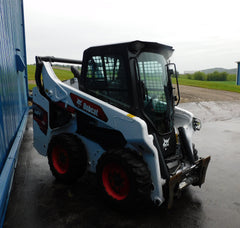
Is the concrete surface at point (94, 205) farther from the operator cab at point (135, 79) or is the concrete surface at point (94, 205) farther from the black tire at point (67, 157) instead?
the operator cab at point (135, 79)

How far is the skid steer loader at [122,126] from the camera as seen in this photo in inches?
121

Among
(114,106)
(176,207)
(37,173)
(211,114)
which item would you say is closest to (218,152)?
(176,207)

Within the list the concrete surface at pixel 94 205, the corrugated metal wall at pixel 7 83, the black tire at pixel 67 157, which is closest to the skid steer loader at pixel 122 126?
the black tire at pixel 67 157

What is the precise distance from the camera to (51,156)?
4.16 m

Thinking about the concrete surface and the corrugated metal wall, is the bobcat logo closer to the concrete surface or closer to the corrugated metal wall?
the concrete surface

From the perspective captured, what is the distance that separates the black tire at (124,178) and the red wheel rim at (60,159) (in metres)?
0.87

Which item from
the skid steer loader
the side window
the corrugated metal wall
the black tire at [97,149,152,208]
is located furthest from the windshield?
the corrugated metal wall

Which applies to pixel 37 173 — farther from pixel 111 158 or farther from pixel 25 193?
pixel 111 158

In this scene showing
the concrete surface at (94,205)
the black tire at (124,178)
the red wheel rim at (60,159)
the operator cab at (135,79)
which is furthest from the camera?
the red wheel rim at (60,159)

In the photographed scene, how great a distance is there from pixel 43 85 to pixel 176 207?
297 cm

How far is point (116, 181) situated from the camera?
3.31m

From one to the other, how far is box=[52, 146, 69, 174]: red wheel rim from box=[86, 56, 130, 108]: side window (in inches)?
45.8

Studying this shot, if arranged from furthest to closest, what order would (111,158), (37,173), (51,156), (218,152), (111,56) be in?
(218,152)
(37,173)
(51,156)
(111,56)
(111,158)

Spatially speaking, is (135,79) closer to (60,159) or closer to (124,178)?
(124,178)
